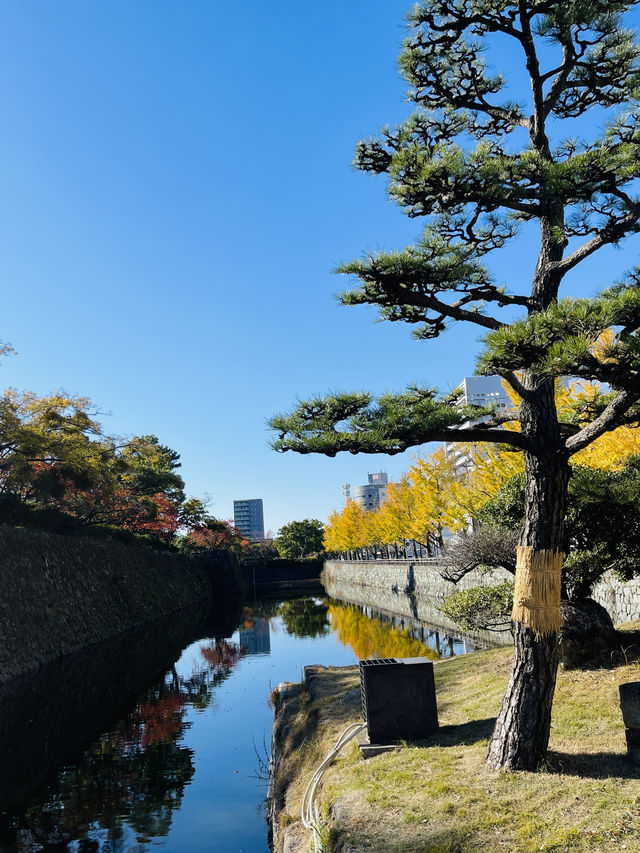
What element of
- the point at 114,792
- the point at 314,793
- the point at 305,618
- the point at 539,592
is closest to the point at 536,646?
the point at 539,592

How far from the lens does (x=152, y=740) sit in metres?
10.3

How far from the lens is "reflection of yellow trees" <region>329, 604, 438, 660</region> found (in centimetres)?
1548

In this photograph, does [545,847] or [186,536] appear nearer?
[545,847]

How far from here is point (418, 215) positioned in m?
5.11

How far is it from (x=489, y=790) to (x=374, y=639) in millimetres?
14854

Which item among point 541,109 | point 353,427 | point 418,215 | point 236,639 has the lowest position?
point 236,639

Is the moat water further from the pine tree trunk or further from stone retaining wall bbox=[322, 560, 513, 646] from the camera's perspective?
the pine tree trunk

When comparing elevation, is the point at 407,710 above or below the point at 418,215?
below

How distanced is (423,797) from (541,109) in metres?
5.93

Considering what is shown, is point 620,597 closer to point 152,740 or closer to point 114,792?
point 152,740

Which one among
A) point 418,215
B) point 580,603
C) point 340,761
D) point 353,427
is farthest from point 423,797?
point 418,215

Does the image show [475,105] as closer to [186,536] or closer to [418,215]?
[418,215]

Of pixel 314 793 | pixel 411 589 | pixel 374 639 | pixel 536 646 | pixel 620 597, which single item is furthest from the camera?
pixel 411 589

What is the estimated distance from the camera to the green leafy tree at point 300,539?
70.8 metres
